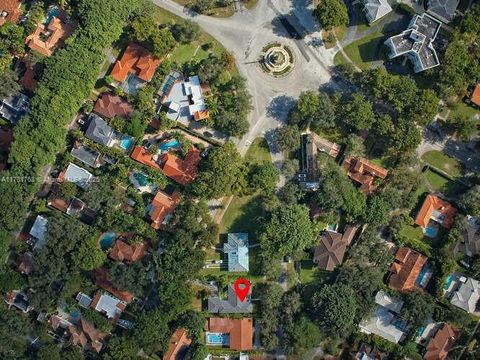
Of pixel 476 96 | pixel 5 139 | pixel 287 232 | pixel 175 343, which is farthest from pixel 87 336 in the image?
pixel 476 96

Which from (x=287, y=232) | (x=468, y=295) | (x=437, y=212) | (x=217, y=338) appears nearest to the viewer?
(x=287, y=232)

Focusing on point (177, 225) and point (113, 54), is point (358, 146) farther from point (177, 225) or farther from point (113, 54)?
point (113, 54)

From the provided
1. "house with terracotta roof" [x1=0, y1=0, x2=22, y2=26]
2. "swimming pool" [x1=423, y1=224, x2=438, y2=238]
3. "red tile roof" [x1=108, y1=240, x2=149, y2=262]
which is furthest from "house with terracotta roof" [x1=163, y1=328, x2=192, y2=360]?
"house with terracotta roof" [x1=0, y1=0, x2=22, y2=26]

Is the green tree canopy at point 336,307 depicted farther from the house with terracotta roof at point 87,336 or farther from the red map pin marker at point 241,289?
the house with terracotta roof at point 87,336

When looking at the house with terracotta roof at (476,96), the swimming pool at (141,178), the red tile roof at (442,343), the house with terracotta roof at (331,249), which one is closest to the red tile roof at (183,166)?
the swimming pool at (141,178)

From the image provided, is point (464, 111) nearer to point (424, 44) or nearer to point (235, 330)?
point (424, 44)

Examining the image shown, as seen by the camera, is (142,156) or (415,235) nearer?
(142,156)

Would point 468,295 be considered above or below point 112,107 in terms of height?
below

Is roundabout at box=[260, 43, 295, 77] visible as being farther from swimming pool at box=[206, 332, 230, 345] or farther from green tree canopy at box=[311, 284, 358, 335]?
swimming pool at box=[206, 332, 230, 345]
